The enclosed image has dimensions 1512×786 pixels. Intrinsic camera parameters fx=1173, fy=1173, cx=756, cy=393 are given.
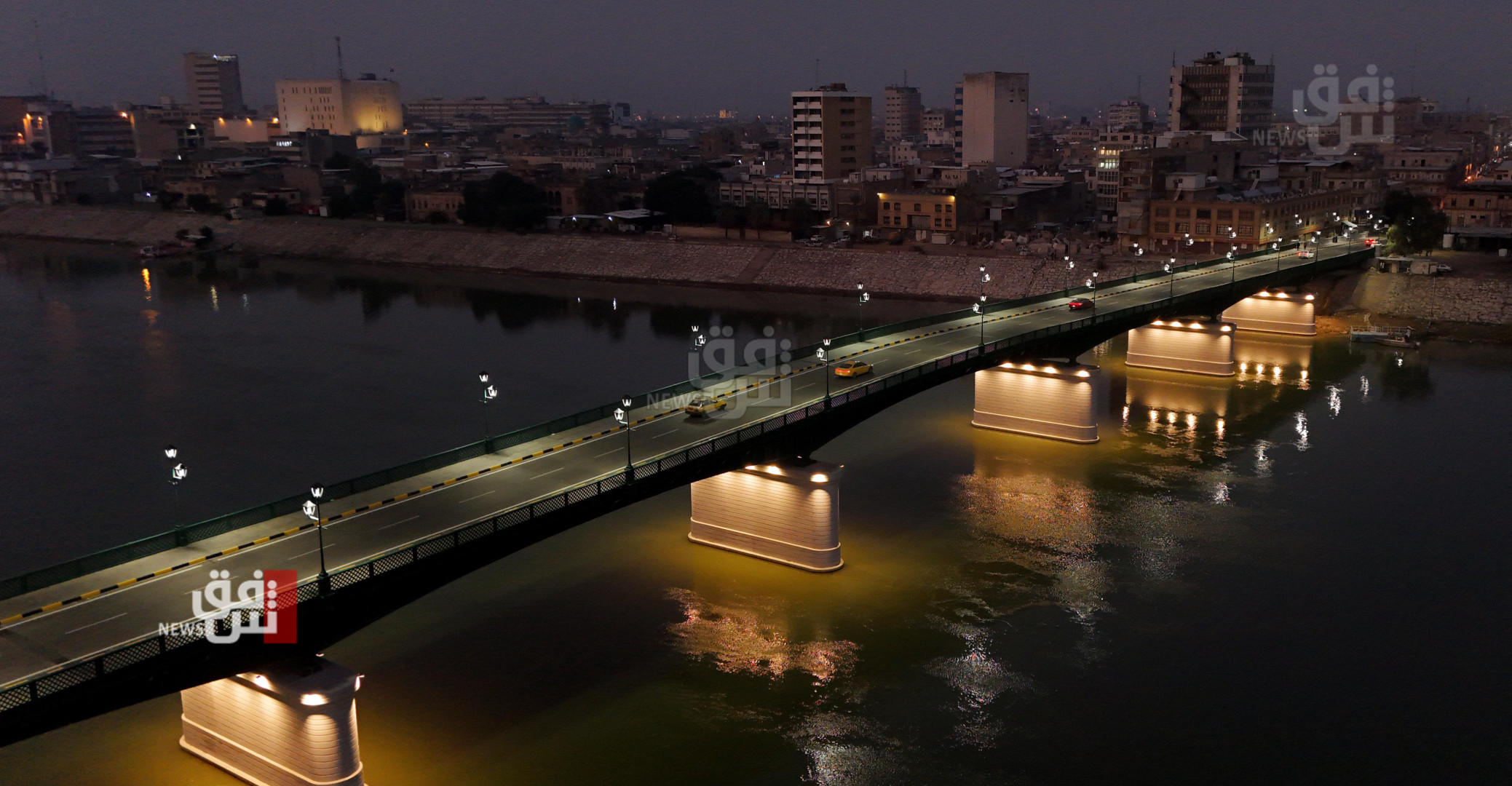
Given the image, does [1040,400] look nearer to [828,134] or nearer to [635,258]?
[635,258]

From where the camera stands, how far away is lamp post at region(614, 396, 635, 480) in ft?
74.0

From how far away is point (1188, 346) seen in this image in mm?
49500

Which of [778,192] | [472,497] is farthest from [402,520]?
[778,192]

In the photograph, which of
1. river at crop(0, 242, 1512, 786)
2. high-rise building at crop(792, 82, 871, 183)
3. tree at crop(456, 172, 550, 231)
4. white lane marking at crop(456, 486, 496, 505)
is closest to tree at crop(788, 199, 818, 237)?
high-rise building at crop(792, 82, 871, 183)

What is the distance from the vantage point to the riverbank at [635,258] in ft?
244

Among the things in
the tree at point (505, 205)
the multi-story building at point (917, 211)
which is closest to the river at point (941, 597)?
the multi-story building at point (917, 211)

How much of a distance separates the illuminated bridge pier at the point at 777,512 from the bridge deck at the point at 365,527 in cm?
156

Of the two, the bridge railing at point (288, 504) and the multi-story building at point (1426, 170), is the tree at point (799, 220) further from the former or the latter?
the bridge railing at point (288, 504)

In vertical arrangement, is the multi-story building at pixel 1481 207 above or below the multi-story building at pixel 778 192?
below

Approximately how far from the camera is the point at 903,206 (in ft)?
292

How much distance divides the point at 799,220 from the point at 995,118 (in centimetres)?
6680

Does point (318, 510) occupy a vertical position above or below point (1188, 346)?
above

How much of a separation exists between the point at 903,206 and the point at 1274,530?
61.7 meters

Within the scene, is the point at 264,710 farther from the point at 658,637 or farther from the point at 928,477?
the point at 928,477
